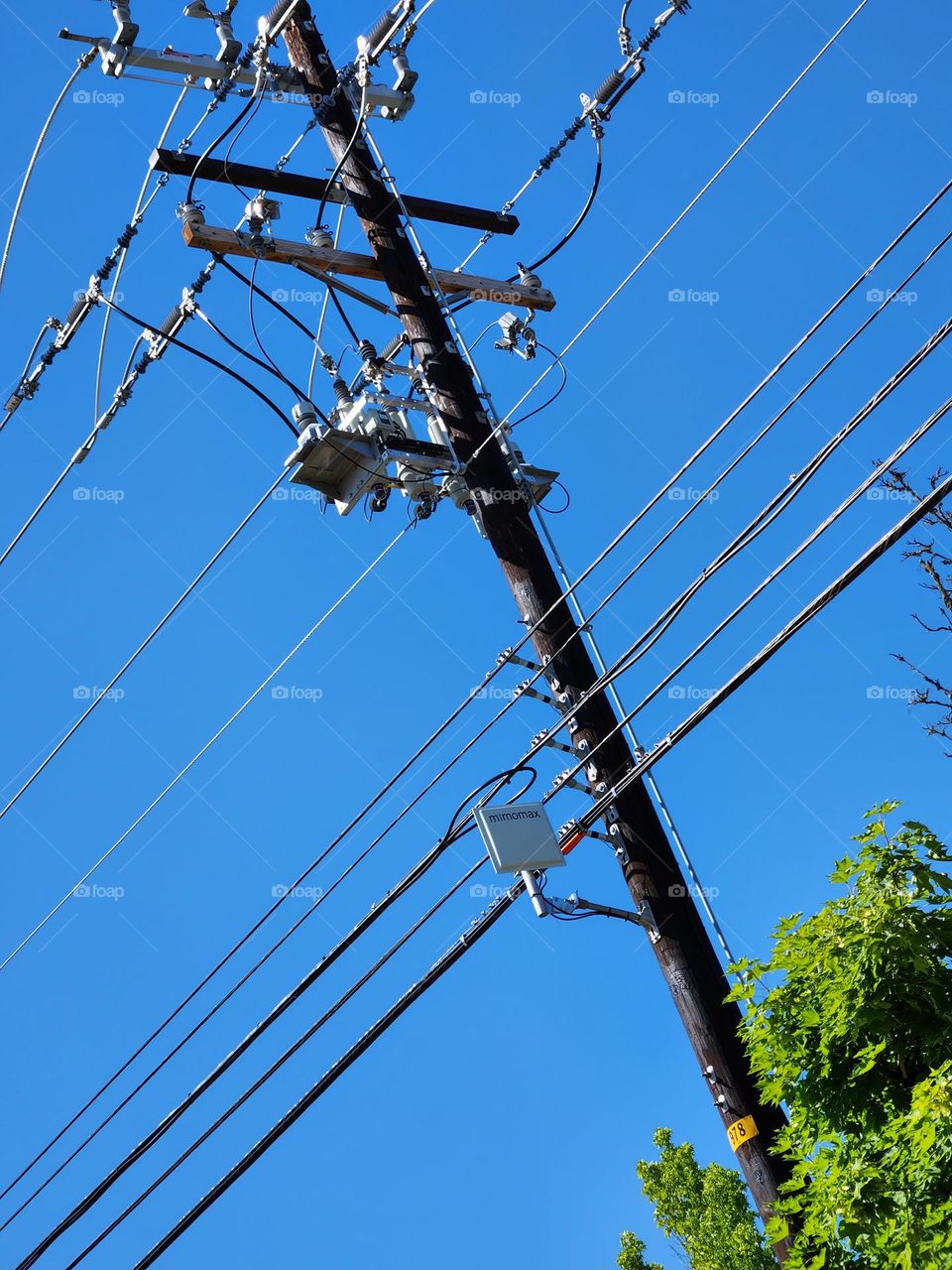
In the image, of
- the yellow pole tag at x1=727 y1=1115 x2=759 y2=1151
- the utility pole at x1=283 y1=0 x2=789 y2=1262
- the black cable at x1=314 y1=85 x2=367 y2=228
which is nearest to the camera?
the yellow pole tag at x1=727 y1=1115 x2=759 y2=1151

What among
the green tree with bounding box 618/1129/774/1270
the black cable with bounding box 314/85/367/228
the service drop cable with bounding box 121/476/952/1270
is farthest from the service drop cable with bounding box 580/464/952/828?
the green tree with bounding box 618/1129/774/1270

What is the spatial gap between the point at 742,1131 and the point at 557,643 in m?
2.87

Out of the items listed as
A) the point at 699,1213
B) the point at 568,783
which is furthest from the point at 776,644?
the point at 699,1213

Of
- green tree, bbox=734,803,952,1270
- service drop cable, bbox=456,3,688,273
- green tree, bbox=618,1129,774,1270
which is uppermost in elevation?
service drop cable, bbox=456,3,688,273

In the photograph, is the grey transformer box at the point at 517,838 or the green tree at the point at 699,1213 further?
the green tree at the point at 699,1213

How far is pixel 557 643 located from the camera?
8.57 meters

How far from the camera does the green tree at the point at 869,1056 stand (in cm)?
549

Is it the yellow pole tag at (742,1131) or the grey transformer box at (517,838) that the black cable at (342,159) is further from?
the yellow pole tag at (742,1131)

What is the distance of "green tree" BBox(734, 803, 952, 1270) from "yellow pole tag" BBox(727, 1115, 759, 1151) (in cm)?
78

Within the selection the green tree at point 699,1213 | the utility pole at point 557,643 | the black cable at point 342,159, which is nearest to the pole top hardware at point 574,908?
the utility pole at point 557,643

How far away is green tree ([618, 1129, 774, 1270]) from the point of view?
70.1 feet

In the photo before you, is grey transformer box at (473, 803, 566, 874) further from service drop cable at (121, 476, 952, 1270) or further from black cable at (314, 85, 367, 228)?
black cable at (314, 85, 367, 228)

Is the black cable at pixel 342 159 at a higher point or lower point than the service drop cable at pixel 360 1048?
higher

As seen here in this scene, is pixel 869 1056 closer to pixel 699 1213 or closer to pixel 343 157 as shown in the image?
pixel 343 157
